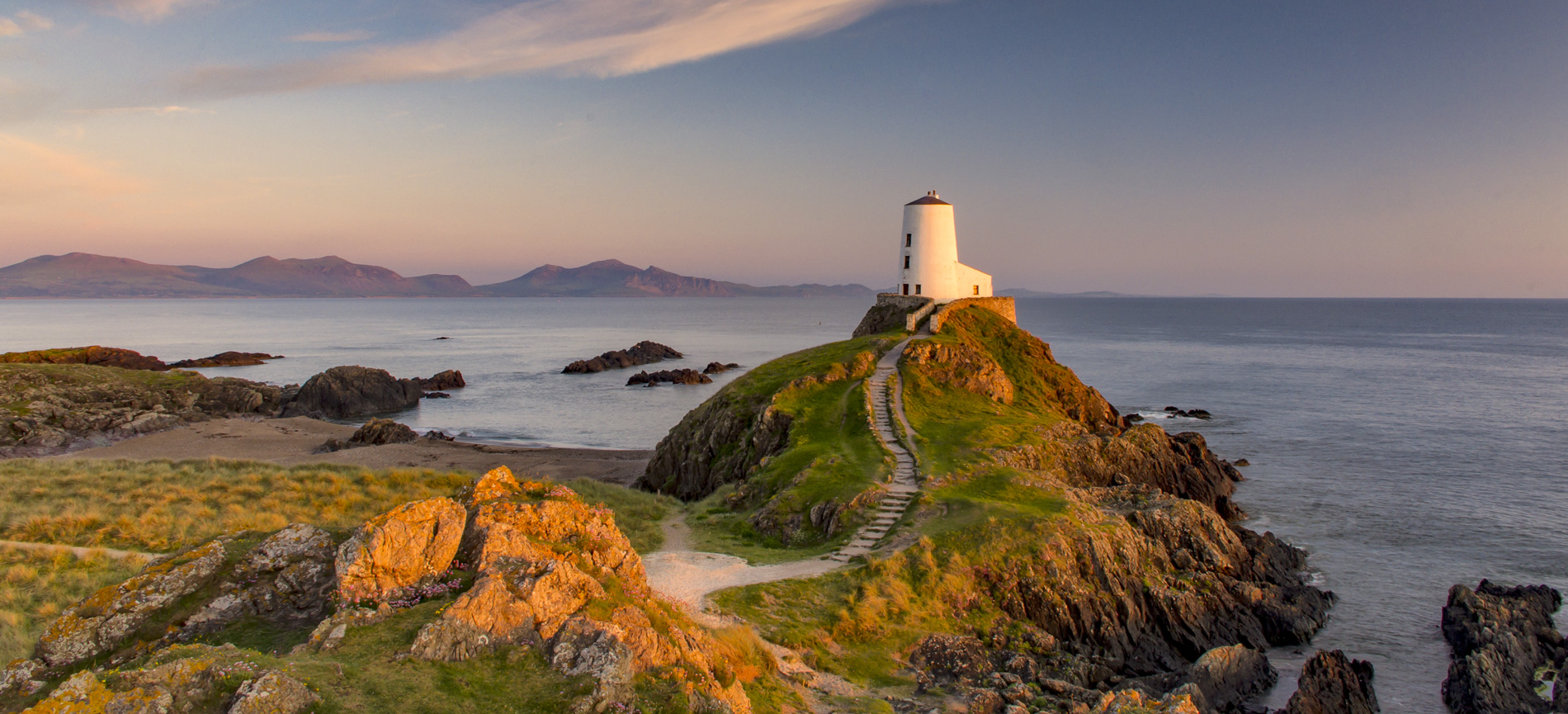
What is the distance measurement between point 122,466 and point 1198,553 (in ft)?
146

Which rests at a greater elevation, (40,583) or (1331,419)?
(40,583)

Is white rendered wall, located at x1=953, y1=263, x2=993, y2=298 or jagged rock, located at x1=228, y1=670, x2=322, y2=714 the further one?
white rendered wall, located at x1=953, y1=263, x2=993, y2=298

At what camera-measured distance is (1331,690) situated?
2075cm

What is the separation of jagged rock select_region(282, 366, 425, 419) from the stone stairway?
55.9 meters

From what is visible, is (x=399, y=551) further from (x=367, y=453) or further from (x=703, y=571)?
(x=367, y=453)

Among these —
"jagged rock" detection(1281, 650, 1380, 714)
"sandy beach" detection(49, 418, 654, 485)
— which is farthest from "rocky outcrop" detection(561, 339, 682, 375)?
"jagged rock" detection(1281, 650, 1380, 714)

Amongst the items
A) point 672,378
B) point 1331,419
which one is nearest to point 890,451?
point 1331,419

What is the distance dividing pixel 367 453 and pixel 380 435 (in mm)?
5408

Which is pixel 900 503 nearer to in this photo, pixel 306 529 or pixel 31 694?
pixel 306 529

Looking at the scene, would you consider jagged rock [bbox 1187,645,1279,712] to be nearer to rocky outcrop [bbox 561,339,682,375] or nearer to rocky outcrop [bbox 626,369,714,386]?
rocky outcrop [bbox 626,369,714,386]

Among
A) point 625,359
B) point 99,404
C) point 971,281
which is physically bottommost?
point 99,404

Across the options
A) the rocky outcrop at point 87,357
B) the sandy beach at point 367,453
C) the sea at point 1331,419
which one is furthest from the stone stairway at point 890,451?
the rocky outcrop at point 87,357

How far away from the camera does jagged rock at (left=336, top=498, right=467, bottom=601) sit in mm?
13344

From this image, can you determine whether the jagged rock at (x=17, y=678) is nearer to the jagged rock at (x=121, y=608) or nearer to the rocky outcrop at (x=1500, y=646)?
the jagged rock at (x=121, y=608)
